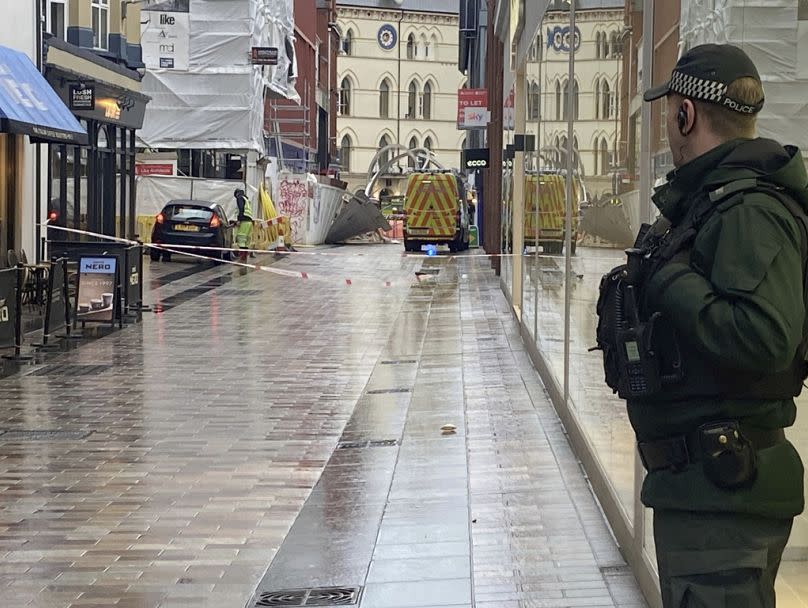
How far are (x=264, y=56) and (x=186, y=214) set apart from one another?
430 inches

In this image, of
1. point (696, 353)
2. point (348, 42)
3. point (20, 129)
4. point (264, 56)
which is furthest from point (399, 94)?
point (696, 353)

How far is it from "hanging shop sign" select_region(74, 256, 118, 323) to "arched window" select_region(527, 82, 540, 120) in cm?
545

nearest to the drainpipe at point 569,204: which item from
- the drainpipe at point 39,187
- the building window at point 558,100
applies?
the building window at point 558,100

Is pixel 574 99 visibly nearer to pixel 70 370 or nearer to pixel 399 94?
pixel 70 370

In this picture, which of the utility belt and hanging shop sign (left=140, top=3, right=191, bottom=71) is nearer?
the utility belt

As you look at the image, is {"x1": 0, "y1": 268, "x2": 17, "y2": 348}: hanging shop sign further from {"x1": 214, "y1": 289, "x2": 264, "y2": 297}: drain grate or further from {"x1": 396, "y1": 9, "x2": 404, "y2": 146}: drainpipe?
{"x1": 396, "y1": 9, "x2": 404, "y2": 146}: drainpipe

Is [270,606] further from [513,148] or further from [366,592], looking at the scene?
[513,148]

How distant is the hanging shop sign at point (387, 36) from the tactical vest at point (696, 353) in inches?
3855

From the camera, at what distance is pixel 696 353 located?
3.14m

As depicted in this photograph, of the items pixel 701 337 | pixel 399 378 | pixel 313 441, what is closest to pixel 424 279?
pixel 399 378

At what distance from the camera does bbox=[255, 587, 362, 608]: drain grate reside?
5797 millimetres

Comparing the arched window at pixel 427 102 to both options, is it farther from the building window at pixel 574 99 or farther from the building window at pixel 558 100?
the building window at pixel 574 99

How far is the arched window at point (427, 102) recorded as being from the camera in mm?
100938

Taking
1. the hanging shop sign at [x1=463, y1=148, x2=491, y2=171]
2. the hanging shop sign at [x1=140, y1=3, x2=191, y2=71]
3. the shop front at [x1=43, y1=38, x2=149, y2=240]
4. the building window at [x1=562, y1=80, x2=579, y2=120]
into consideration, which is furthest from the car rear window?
the building window at [x1=562, y1=80, x2=579, y2=120]
